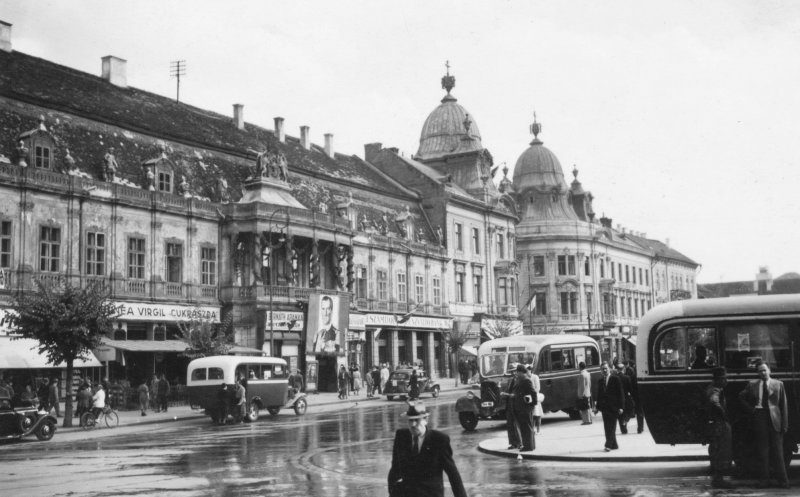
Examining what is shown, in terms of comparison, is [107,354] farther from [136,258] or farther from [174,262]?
[174,262]

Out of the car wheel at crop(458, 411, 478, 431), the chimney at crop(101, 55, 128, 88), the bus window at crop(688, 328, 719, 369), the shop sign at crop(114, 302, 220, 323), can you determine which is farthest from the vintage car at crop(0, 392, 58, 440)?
the chimney at crop(101, 55, 128, 88)

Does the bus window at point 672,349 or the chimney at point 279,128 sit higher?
the chimney at point 279,128

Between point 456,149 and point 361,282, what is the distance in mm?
24631

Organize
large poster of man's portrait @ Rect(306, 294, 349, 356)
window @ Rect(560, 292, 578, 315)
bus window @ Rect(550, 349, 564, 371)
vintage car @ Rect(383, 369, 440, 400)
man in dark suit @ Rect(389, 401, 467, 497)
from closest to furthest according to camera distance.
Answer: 1. man in dark suit @ Rect(389, 401, 467, 497)
2. bus window @ Rect(550, 349, 564, 371)
3. vintage car @ Rect(383, 369, 440, 400)
4. large poster of man's portrait @ Rect(306, 294, 349, 356)
5. window @ Rect(560, 292, 578, 315)

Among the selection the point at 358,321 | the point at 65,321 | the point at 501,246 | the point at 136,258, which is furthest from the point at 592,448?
the point at 501,246

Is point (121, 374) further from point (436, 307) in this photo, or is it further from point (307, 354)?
point (436, 307)

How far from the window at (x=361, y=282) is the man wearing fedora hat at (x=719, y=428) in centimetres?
4220

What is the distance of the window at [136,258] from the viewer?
40412mm

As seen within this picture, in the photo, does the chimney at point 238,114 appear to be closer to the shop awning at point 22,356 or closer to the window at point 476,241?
the shop awning at point 22,356

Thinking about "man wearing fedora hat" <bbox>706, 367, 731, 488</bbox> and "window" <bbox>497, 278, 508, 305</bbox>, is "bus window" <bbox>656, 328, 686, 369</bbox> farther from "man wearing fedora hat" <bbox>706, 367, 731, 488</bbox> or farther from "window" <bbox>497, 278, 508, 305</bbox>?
"window" <bbox>497, 278, 508, 305</bbox>

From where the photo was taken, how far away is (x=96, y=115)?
136 ft

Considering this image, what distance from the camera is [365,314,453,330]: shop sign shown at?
55406 mm

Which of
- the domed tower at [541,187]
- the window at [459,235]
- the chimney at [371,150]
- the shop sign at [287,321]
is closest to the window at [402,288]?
the window at [459,235]

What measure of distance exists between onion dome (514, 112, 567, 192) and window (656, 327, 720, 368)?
79028 millimetres
